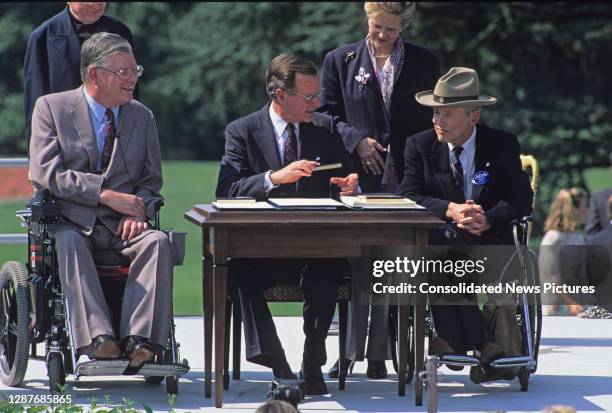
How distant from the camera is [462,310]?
761cm

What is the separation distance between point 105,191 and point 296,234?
→ 38.5 inches

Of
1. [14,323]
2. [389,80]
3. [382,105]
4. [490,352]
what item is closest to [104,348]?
[14,323]

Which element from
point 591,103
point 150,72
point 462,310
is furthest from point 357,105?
point 150,72

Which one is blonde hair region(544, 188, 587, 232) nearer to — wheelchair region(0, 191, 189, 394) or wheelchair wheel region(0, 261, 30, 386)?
wheelchair region(0, 191, 189, 394)

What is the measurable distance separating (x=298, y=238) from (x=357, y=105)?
1.54 meters

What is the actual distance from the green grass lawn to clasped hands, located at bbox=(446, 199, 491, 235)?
3.87 m

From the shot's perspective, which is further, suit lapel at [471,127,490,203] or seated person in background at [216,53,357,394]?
suit lapel at [471,127,490,203]

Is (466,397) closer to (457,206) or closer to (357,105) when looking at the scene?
(457,206)

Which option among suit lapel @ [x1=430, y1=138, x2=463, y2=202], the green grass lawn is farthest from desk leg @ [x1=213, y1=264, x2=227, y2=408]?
the green grass lawn

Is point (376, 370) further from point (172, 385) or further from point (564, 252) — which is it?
point (564, 252)

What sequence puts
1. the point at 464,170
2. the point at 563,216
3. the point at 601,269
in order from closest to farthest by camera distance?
1. the point at 464,170
2. the point at 601,269
3. the point at 563,216

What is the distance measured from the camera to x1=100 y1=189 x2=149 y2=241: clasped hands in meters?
7.43

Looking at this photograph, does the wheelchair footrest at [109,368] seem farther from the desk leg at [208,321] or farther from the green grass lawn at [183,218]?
the green grass lawn at [183,218]

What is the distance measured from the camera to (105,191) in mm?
7488
